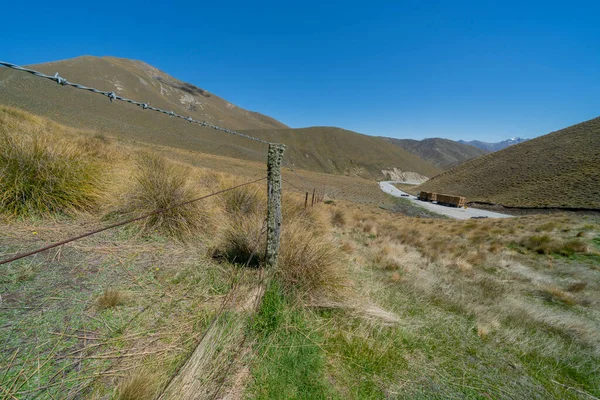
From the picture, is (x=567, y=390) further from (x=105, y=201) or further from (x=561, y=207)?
(x=561, y=207)

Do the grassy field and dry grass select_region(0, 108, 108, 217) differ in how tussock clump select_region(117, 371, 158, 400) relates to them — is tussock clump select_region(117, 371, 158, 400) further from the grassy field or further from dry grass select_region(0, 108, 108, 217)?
dry grass select_region(0, 108, 108, 217)

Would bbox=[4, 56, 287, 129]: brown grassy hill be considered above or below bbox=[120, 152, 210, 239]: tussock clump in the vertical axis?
above

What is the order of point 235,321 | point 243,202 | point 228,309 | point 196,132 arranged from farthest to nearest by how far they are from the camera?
point 196,132 < point 243,202 < point 228,309 < point 235,321

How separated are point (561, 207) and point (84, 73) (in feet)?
522

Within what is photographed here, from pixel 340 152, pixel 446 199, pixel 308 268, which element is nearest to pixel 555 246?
pixel 308 268

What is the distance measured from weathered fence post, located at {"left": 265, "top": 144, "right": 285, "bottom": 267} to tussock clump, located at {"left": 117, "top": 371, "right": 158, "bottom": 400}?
5.02 feet

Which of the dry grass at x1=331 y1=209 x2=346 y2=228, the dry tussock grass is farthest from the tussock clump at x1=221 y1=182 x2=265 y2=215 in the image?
the dry grass at x1=331 y1=209 x2=346 y2=228

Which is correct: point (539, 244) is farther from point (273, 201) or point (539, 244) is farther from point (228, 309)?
point (228, 309)

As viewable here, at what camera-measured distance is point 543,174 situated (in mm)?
36031

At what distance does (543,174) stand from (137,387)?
53.0 meters

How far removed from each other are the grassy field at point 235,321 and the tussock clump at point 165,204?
0.09 ft

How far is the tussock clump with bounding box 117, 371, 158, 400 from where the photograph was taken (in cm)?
137

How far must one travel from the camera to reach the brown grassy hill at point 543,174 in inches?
1146

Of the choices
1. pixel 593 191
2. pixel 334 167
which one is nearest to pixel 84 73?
pixel 334 167
